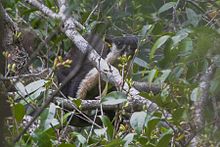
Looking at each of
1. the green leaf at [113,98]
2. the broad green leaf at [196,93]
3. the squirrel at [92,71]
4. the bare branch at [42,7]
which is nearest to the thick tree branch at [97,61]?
the bare branch at [42,7]

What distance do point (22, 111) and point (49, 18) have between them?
1632mm

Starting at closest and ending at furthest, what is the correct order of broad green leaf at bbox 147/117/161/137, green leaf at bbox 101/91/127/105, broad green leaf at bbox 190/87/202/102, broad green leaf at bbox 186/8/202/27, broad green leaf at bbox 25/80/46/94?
broad green leaf at bbox 190/87/202/102 → broad green leaf at bbox 147/117/161/137 → green leaf at bbox 101/91/127/105 → broad green leaf at bbox 25/80/46/94 → broad green leaf at bbox 186/8/202/27

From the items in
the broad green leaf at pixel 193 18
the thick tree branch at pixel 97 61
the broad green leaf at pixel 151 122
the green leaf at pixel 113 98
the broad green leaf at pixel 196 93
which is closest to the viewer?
the broad green leaf at pixel 196 93

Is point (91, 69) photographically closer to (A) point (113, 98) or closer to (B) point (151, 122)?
(A) point (113, 98)

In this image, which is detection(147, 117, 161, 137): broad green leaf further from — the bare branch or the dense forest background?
the bare branch

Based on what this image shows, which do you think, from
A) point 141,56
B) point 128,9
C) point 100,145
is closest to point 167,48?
point 100,145

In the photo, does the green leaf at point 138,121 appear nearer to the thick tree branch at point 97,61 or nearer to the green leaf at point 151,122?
the green leaf at point 151,122

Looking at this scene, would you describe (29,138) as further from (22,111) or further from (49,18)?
(49,18)

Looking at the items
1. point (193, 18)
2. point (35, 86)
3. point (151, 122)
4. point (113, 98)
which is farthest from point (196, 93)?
point (193, 18)

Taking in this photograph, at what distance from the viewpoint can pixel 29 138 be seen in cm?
255

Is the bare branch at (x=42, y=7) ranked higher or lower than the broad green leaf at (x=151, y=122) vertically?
higher

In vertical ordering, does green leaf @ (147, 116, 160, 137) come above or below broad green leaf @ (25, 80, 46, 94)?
below

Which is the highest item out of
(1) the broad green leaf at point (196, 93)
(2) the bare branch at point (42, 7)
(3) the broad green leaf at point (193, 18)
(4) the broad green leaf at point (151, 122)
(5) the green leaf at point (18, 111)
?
(2) the bare branch at point (42, 7)

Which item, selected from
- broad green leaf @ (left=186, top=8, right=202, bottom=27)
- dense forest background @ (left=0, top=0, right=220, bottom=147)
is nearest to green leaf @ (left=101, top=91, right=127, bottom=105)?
dense forest background @ (left=0, top=0, right=220, bottom=147)
